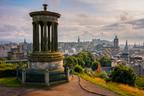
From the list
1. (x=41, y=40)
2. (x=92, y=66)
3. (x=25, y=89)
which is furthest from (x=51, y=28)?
(x=92, y=66)

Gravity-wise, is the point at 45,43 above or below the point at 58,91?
above

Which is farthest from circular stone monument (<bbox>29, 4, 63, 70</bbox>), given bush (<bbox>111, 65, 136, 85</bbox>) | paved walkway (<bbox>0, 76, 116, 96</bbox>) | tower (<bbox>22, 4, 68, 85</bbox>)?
bush (<bbox>111, 65, 136, 85</bbox>)

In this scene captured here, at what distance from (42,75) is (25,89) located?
309 centimetres

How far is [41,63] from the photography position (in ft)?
111

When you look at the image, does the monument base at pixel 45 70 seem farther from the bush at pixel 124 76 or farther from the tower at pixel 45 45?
the bush at pixel 124 76

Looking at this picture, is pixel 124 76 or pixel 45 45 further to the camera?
pixel 124 76

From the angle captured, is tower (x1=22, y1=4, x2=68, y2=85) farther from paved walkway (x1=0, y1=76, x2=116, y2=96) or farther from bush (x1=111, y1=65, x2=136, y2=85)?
bush (x1=111, y1=65, x2=136, y2=85)

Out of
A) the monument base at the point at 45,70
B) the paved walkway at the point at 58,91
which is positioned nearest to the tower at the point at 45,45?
the monument base at the point at 45,70

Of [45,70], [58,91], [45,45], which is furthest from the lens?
[45,45]

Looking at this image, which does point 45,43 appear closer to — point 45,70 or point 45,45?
point 45,45

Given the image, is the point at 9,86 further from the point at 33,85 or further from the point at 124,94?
the point at 124,94

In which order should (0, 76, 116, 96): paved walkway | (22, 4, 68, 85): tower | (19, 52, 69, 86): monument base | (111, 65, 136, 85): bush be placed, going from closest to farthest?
(0, 76, 116, 96): paved walkway
(19, 52, 69, 86): monument base
(22, 4, 68, 85): tower
(111, 65, 136, 85): bush

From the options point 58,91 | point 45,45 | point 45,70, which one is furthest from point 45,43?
point 58,91

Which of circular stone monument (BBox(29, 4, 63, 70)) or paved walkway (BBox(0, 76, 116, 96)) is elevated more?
circular stone monument (BBox(29, 4, 63, 70))
